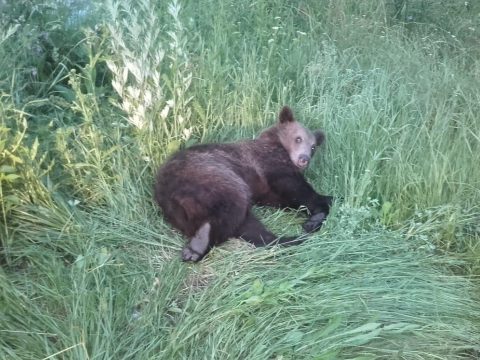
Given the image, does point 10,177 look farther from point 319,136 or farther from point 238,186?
point 319,136

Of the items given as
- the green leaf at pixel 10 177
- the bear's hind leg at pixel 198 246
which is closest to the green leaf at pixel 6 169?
the green leaf at pixel 10 177

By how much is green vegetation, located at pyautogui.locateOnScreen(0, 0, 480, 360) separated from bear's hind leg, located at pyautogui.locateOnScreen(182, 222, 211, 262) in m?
0.06

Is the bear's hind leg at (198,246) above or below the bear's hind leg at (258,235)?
above

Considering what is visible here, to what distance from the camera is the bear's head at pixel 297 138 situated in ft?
15.3

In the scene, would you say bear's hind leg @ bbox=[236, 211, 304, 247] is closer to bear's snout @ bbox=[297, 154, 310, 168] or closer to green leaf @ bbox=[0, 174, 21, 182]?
bear's snout @ bbox=[297, 154, 310, 168]

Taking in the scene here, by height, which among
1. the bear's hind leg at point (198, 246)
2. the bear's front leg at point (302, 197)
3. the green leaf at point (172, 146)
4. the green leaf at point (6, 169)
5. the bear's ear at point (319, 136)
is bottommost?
the bear's front leg at point (302, 197)

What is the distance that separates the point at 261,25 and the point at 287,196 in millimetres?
2230

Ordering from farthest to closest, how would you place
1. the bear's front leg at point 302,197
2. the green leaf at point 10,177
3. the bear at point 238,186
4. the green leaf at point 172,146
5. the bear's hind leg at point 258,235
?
the green leaf at point 172,146 < the bear's front leg at point 302,197 < the bear's hind leg at point 258,235 < the bear at point 238,186 < the green leaf at point 10,177

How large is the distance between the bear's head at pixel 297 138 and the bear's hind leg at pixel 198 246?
127 centimetres

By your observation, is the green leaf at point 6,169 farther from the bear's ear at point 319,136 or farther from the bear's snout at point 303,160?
the bear's ear at point 319,136

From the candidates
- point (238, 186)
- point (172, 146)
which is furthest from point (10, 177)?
point (238, 186)

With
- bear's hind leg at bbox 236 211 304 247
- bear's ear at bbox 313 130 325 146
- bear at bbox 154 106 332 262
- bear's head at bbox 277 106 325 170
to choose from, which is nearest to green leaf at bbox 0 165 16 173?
bear at bbox 154 106 332 262

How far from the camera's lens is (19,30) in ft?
17.1

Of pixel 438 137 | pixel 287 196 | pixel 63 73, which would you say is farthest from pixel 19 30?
pixel 438 137
